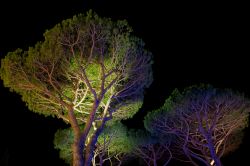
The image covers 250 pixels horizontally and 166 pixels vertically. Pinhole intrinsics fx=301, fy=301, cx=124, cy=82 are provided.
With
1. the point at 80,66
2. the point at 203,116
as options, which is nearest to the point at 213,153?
the point at 203,116

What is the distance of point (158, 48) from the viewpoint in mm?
19641

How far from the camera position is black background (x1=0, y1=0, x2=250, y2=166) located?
15.0m

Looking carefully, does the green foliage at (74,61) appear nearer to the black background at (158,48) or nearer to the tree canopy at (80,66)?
the tree canopy at (80,66)

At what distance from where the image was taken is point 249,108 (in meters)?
14.3

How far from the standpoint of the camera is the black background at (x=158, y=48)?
589 inches

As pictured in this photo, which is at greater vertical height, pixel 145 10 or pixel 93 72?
pixel 145 10

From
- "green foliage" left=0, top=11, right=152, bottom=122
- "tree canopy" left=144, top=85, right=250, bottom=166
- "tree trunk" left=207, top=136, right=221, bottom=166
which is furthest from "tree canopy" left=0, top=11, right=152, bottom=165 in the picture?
"tree trunk" left=207, top=136, right=221, bottom=166

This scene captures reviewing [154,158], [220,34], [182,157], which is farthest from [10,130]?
[220,34]

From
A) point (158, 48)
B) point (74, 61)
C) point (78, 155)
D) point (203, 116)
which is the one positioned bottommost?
point (78, 155)

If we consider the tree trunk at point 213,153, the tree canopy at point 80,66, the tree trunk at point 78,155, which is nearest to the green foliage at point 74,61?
the tree canopy at point 80,66

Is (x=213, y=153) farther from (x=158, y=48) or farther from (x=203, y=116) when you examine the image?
(x=158, y=48)

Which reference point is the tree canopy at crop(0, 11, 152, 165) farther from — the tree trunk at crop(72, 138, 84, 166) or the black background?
the black background

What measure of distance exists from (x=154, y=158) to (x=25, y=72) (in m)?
10.3

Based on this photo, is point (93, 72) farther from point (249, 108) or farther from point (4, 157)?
point (4, 157)
